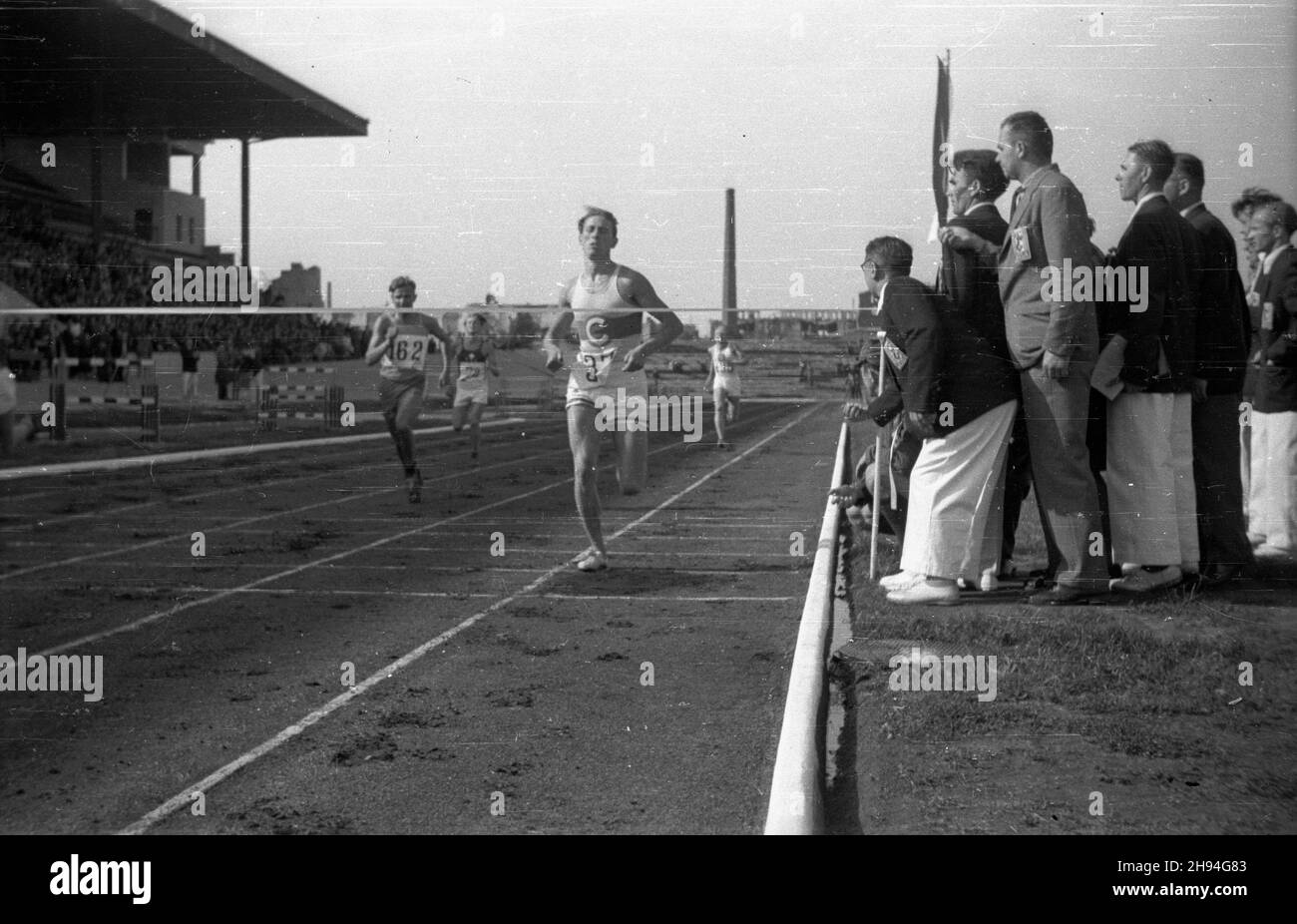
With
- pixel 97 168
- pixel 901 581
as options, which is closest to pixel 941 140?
pixel 901 581

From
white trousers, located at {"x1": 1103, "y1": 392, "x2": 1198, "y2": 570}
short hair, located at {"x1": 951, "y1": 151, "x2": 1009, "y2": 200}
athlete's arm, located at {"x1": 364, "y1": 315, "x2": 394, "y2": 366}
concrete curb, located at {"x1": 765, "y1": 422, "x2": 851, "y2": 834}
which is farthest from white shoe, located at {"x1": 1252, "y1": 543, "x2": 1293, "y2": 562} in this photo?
athlete's arm, located at {"x1": 364, "y1": 315, "x2": 394, "y2": 366}

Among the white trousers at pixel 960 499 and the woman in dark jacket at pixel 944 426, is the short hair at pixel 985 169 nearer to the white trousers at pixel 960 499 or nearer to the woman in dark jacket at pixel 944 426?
the woman in dark jacket at pixel 944 426

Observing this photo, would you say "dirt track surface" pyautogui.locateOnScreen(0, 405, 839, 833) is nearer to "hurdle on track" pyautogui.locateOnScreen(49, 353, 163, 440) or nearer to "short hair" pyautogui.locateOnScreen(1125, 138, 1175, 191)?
"hurdle on track" pyautogui.locateOnScreen(49, 353, 163, 440)

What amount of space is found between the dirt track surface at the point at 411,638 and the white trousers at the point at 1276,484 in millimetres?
2113

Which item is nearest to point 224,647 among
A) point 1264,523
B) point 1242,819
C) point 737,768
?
point 737,768

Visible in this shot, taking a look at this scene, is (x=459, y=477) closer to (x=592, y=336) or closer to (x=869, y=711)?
(x=592, y=336)

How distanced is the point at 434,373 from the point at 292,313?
58cm

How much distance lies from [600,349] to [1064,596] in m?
2.03

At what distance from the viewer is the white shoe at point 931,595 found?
210 inches

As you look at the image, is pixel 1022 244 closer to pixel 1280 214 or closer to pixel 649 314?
pixel 1280 214

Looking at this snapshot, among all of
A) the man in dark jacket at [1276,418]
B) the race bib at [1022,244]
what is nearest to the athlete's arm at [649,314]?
the race bib at [1022,244]

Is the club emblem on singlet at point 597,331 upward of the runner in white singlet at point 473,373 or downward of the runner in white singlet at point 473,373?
upward

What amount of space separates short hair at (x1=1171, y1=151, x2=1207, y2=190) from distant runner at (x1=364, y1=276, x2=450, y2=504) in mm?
2455

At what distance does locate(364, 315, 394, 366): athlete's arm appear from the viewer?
449 cm
